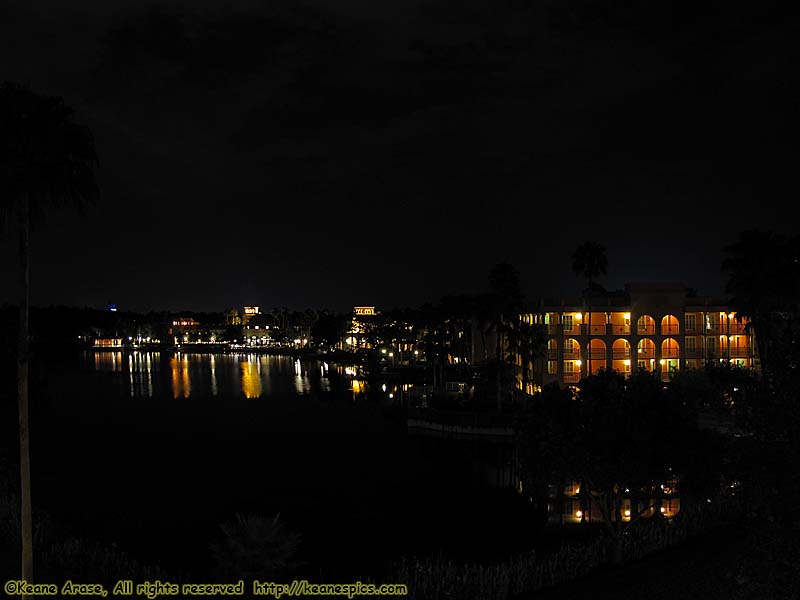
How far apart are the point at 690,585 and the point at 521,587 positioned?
4786 mm

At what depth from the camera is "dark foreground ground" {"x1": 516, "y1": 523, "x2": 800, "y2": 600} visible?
11.5 m

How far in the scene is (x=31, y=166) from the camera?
16297 mm

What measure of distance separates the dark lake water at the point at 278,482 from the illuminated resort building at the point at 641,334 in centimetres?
2035

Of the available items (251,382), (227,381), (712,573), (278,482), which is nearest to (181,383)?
(227,381)

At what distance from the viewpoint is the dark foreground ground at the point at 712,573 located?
37.8 ft

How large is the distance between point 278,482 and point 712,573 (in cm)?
2736

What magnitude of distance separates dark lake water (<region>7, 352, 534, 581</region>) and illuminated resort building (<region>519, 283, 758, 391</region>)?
20347mm

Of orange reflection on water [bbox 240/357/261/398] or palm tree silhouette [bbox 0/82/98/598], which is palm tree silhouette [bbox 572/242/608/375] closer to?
orange reflection on water [bbox 240/357/261/398]

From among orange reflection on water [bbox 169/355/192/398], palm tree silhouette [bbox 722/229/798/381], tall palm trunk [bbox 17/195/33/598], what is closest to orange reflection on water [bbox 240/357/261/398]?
orange reflection on water [bbox 169/355/192/398]

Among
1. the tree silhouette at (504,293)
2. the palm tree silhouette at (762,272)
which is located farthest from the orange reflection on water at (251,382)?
the palm tree silhouette at (762,272)

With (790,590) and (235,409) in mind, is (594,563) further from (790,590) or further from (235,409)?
(235,409)

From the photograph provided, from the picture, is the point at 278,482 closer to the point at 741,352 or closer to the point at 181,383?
the point at 741,352

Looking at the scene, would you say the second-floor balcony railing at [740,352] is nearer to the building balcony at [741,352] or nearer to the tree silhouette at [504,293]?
the building balcony at [741,352]

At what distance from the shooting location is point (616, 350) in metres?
70.8
